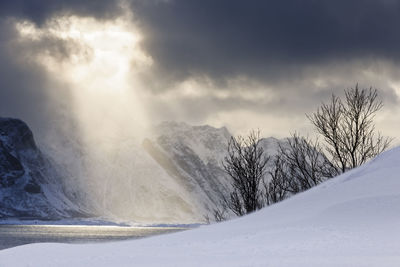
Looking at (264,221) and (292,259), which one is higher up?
(264,221)

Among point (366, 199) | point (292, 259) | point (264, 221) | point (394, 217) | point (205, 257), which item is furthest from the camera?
point (264, 221)

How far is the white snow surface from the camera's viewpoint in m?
11.8

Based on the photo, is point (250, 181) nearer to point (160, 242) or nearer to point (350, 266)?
point (160, 242)

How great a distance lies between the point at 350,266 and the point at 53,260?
23.9 ft

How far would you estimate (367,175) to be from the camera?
18422 mm

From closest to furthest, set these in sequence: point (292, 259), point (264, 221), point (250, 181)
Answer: point (292, 259) → point (264, 221) → point (250, 181)

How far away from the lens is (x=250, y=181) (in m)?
29.7

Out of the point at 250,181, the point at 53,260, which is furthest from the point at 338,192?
the point at 250,181

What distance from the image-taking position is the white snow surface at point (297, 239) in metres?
11.8

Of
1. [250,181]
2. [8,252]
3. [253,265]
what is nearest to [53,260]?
[8,252]

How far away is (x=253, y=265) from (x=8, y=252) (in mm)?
7970

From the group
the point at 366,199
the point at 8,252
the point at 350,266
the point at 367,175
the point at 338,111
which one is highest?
the point at 338,111

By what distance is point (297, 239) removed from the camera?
13.8 m

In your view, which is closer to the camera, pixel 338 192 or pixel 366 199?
pixel 366 199
